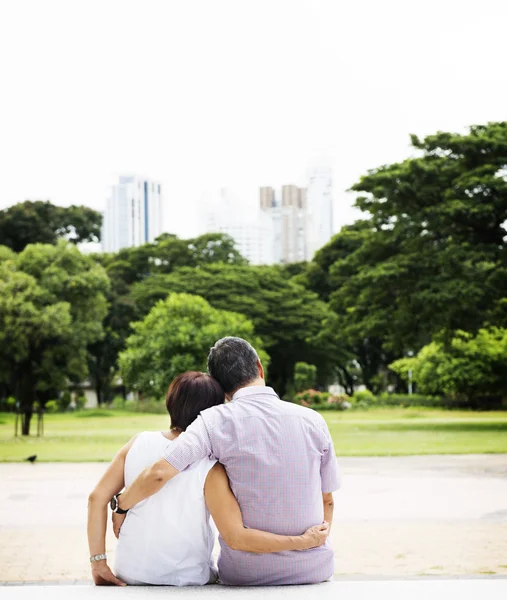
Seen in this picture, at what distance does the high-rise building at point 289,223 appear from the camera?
111312 millimetres

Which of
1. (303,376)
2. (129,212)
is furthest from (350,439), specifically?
(129,212)

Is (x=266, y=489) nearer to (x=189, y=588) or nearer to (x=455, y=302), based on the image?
(x=189, y=588)

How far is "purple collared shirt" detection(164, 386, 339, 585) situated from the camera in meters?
3.40

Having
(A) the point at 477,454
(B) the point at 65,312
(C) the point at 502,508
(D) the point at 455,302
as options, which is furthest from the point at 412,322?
(C) the point at 502,508

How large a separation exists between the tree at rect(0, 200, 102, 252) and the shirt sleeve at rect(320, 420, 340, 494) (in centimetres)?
4191

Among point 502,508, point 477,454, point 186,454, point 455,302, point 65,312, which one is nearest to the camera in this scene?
point 186,454

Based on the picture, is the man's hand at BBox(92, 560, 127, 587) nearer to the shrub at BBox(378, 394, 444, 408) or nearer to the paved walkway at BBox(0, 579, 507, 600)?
the paved walkway at BBox(0, 579, 507, 600)

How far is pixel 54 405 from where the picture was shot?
4325 centimetres

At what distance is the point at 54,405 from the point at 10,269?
1333cm

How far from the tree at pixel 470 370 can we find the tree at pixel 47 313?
1405 cm

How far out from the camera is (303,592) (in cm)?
333

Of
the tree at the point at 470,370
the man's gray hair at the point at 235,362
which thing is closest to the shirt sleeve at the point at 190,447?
the man's gray hair at the point at 235,362

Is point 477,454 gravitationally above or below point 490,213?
below

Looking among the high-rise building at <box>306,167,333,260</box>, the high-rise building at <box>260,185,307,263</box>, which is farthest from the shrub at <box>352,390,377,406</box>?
the high-rise building at <box>260,185,307,263</box>
